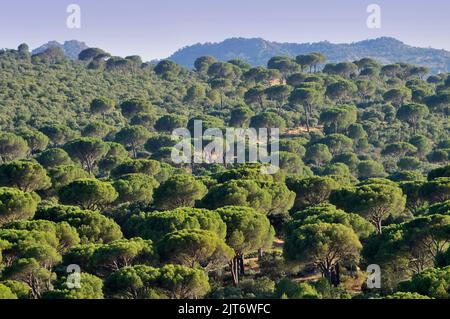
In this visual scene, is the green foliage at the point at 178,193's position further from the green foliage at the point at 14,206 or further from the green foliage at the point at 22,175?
the green foliage at the point at 22,175

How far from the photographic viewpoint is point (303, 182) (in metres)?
49.9

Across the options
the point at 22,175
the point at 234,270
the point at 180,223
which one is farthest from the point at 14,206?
the point at 234,270

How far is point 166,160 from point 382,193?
39.5 metres

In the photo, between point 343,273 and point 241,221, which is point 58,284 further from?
point 343,273

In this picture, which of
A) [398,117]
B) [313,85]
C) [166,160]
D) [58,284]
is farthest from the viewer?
[313,85]

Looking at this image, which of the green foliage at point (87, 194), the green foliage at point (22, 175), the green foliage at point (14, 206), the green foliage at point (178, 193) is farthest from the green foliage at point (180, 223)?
the green foliage at point (22, 175)

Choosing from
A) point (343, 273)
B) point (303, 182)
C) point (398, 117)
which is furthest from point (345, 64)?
point (343, 273)

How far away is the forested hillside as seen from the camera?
3098cm

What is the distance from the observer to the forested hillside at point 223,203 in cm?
3098

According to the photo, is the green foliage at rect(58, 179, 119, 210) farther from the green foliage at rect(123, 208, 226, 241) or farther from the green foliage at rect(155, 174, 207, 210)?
the green foliage at rect(123, 208, 226, 241)

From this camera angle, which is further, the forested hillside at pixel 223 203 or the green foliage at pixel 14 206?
the green foliage at pixel 14 206
